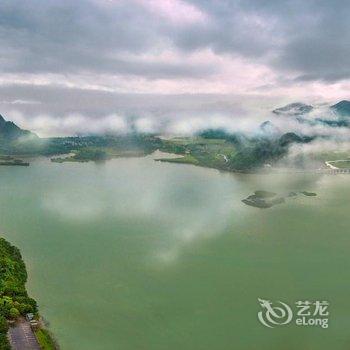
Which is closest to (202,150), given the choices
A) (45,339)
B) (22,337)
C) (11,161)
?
(11,161)

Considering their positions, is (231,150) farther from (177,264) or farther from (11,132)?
(177,264)

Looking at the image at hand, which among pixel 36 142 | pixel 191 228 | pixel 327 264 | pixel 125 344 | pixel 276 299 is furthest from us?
pixel 36 142

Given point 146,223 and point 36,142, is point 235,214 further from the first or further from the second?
point 36,142

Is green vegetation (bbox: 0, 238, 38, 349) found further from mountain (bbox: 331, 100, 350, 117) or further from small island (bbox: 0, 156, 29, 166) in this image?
mountain (bbox: 331, 100, 350, 117)

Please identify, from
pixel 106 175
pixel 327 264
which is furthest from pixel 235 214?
pixel 106 175

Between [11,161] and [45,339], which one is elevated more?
[11,161]
